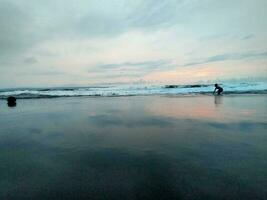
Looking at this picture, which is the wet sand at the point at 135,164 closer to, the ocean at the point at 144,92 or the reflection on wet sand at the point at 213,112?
the reflection on wet sand at the point at 213,112

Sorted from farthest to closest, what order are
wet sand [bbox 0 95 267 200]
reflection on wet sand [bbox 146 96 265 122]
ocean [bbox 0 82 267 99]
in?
1. ocean [bbox 0 82 267 99]
2. reflection on wet sand [bbox 146 96 265 122]
3. wet sand [bbox 0 95 267 200]

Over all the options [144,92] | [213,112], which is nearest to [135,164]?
[213,112]

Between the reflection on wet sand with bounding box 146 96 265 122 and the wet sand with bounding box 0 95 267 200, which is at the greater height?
the reflection on wet sand with bounding box 146 96 265 122

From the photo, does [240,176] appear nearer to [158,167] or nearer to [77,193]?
[158,167]

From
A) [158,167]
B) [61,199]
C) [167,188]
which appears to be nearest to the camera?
[61,199]

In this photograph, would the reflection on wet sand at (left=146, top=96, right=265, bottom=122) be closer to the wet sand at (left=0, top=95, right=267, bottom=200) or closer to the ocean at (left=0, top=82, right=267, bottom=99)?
the wet sand at (left=0, top=95, right=267, bottom=200)

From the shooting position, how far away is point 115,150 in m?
5.88

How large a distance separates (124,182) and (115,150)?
181 cm

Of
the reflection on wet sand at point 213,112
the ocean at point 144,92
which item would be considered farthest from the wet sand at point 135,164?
the ocean at point 144,92

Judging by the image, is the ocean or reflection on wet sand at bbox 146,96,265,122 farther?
the ocean

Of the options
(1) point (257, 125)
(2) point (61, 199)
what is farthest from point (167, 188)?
(1) point (257, 125)

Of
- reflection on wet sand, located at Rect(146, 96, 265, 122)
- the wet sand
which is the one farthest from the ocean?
the wet sand

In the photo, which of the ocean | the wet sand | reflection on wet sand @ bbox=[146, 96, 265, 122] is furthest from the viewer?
the ocean

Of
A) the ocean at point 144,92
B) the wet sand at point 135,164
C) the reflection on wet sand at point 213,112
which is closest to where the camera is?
the wet sand at point 135,164
